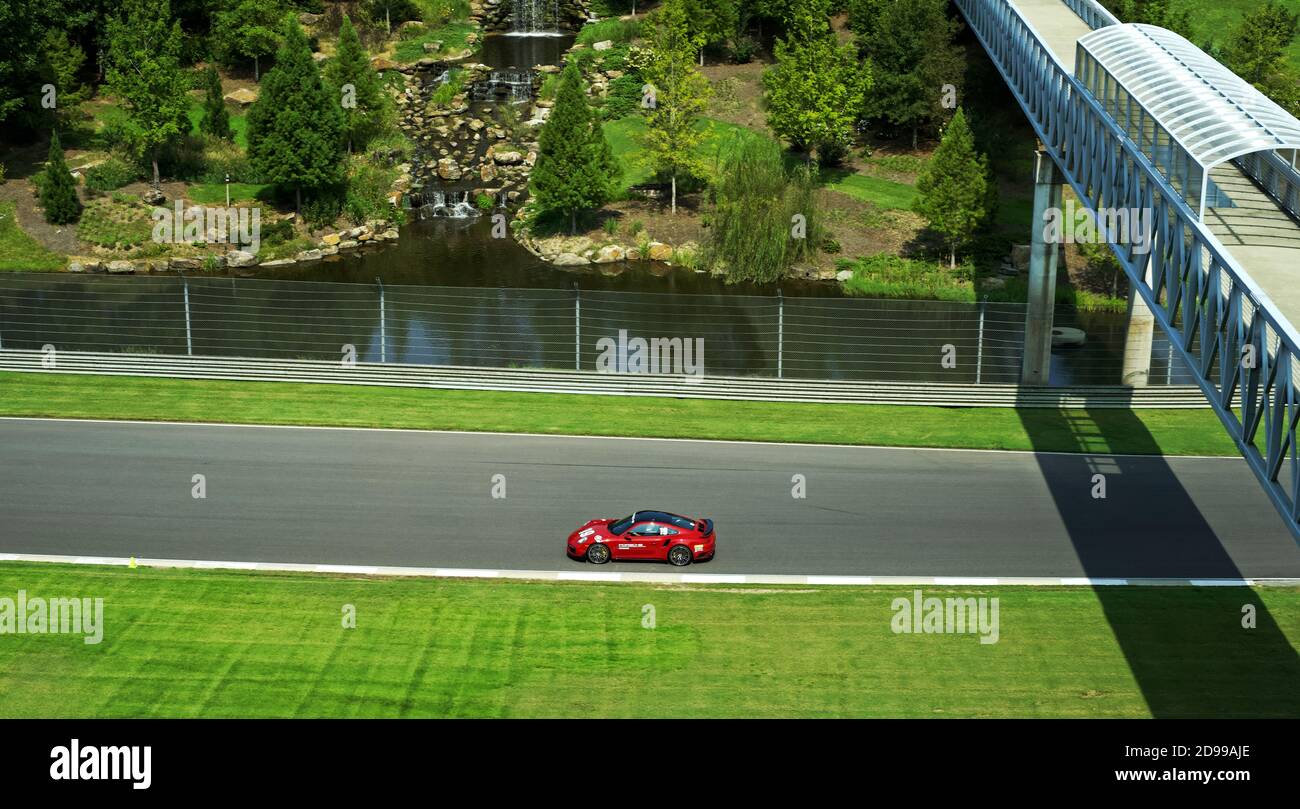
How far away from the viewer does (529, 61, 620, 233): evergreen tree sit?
191 ft

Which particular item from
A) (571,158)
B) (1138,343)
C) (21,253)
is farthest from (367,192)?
(1138,343)

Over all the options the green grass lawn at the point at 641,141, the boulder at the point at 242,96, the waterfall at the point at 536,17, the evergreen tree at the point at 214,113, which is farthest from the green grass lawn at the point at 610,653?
the waterfall at the point at 536,17

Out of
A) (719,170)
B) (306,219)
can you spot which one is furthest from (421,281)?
(719,170)

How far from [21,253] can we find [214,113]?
11458 mm

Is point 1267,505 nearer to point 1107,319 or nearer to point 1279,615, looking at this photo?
point 1279,615

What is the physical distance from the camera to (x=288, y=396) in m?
39.4

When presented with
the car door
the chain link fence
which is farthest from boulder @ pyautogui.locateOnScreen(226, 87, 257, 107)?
the car door

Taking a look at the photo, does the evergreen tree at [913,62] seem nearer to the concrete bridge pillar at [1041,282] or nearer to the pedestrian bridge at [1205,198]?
the concrete bridge pillar at [1041,282]

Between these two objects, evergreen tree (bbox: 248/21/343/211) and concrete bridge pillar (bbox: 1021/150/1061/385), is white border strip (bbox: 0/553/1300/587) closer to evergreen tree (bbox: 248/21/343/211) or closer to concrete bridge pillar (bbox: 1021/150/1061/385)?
concrete bridge pillar (bbox: 1021/150/1061/385)

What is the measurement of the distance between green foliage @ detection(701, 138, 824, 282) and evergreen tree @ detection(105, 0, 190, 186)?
22.5 metres

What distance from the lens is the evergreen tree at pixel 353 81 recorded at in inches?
2505

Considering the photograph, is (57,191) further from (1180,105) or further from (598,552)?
(1180,105)

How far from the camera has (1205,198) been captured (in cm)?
2770

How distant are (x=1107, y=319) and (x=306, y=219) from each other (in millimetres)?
31608
